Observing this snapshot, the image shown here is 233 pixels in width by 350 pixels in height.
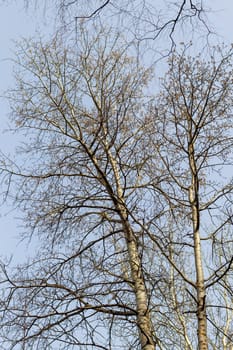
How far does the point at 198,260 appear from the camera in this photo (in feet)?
15.6

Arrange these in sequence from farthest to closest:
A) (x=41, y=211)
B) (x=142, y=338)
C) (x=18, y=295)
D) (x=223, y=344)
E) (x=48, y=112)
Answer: (x=223, y=344) < (x=48, y=112) < (x=41, y=211) < (x=18, y=295) < (x=142, y=338)

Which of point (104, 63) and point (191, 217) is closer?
point (191, 217)

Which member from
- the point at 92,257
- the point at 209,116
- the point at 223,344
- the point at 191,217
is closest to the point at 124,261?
the point at 92,257

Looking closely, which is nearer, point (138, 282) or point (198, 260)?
point (198, 260)

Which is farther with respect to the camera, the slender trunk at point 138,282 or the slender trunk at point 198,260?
the slender trunk at point 138,282

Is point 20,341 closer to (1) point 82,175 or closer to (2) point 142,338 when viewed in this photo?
(2) point 142,338

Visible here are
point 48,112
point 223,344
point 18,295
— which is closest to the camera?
point 18,295

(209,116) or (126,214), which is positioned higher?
(209,116)

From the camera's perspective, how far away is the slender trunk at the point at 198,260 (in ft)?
14.4

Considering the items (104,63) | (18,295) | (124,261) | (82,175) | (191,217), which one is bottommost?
(18,295)

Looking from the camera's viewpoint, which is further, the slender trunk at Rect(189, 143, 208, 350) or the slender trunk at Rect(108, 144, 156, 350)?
the slender trunk at Rect(108, 144, 156, 350)

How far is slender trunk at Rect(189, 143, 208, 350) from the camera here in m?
4.38

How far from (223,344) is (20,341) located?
5.41 metres

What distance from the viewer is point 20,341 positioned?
15.4 feet
